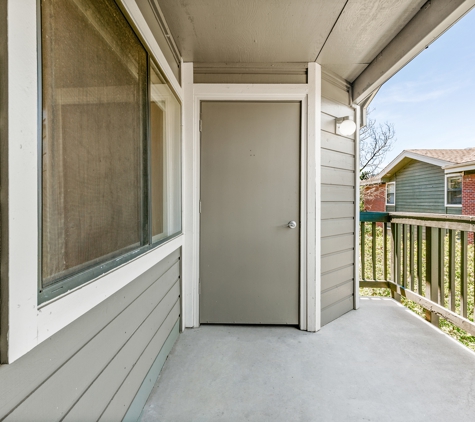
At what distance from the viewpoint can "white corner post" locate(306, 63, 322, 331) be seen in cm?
240

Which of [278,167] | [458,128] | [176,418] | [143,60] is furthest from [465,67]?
[176,418]

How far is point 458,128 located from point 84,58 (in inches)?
641

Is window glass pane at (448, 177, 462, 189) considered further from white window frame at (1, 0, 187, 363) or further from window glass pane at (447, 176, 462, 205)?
white window frame at (1, 0, 187, 363)

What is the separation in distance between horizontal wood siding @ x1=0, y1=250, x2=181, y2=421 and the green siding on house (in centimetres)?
885

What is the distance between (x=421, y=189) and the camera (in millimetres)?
8328

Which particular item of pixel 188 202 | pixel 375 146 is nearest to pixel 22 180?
pixel 188 202

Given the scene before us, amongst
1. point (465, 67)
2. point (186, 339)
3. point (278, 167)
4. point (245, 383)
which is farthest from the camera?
point (465, 67)

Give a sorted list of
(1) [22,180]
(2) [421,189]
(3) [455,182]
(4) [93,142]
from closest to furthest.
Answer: (1) [22,180] → (4) [93,142] → (3) [455,182] → (2) [421,189]

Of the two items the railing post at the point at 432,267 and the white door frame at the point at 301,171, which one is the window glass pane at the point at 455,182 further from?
→ the white door frame at the point at 301,171

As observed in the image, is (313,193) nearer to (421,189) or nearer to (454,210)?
(454,210)

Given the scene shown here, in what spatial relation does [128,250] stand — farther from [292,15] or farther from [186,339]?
[292,15]

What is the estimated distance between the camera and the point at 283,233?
2.45 metres

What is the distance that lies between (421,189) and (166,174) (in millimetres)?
9072

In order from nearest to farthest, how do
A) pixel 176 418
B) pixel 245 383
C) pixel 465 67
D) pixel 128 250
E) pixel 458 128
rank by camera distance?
pixel 128 250, pixel 176 418, pixel 245 383, pixel 465 67, pixel 458 128
